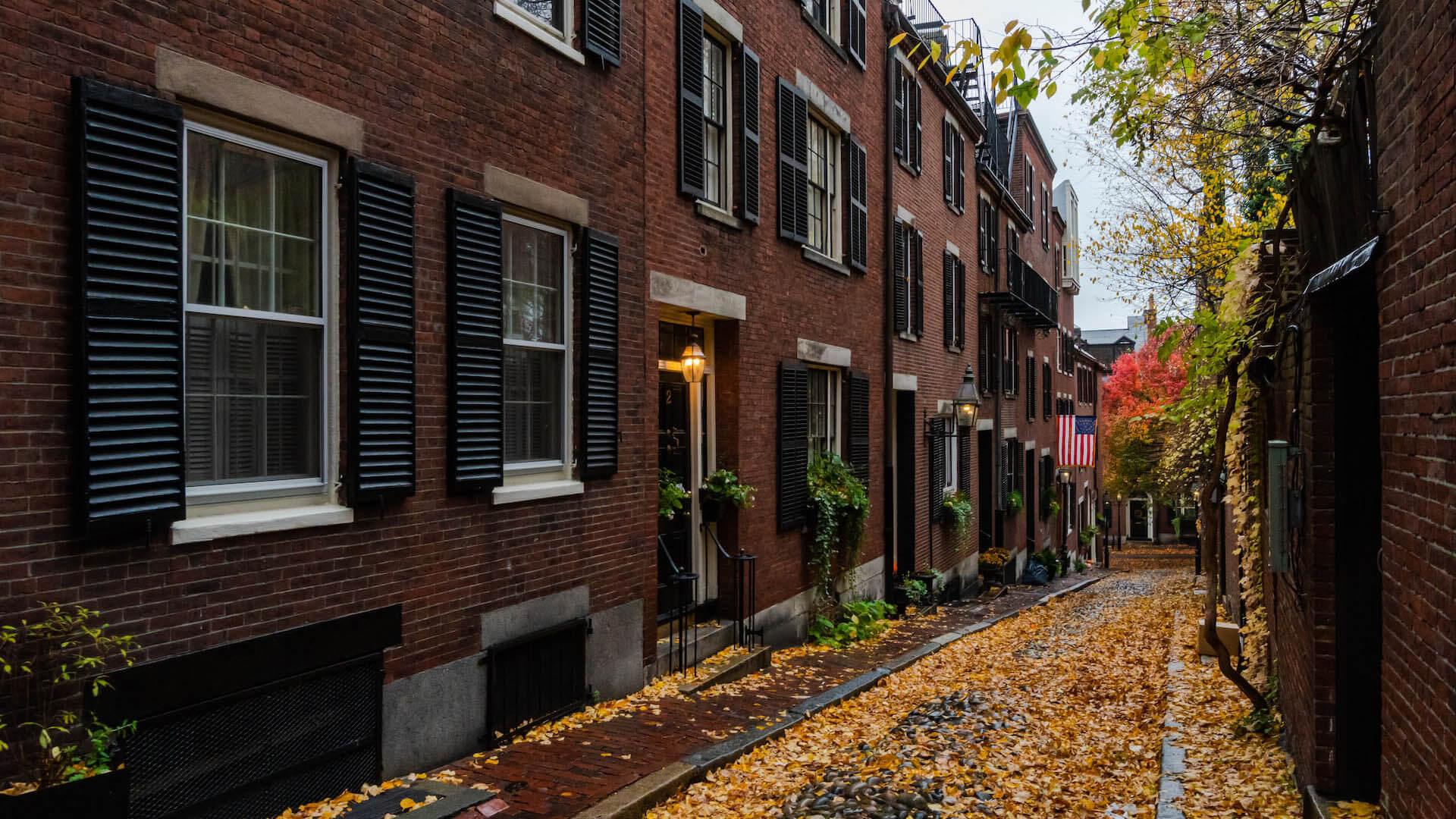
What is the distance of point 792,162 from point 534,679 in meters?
7.41

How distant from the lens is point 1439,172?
3.38m

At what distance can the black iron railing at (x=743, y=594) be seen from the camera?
10.6m

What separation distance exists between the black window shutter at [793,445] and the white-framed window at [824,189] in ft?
6.55

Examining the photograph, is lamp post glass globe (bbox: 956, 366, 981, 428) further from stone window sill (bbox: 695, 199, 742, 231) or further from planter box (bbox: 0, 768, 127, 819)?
planter box (bbox: 0, 768, 127, 819)

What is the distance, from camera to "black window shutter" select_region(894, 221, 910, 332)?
16.5 m

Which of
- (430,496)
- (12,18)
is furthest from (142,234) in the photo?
(430,496)

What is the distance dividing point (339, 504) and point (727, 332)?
19.0 ft

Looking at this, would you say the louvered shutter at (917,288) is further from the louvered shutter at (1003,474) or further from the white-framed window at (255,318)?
the white-framed window at (255,318)

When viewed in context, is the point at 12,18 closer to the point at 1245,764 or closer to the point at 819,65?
the point at 1245,764

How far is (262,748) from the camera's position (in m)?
5.13

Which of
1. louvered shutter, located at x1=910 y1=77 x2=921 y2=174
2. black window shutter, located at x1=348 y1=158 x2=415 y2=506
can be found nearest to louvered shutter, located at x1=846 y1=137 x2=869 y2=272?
louvered shutter, located at x1=910 y1=77 x2=921 y2=174

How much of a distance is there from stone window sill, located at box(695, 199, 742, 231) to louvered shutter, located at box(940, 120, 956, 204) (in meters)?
10.3

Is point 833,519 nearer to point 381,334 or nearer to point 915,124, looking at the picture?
point 381,334

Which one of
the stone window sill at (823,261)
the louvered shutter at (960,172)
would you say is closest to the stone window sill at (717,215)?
the stone window sill at (823,261)
